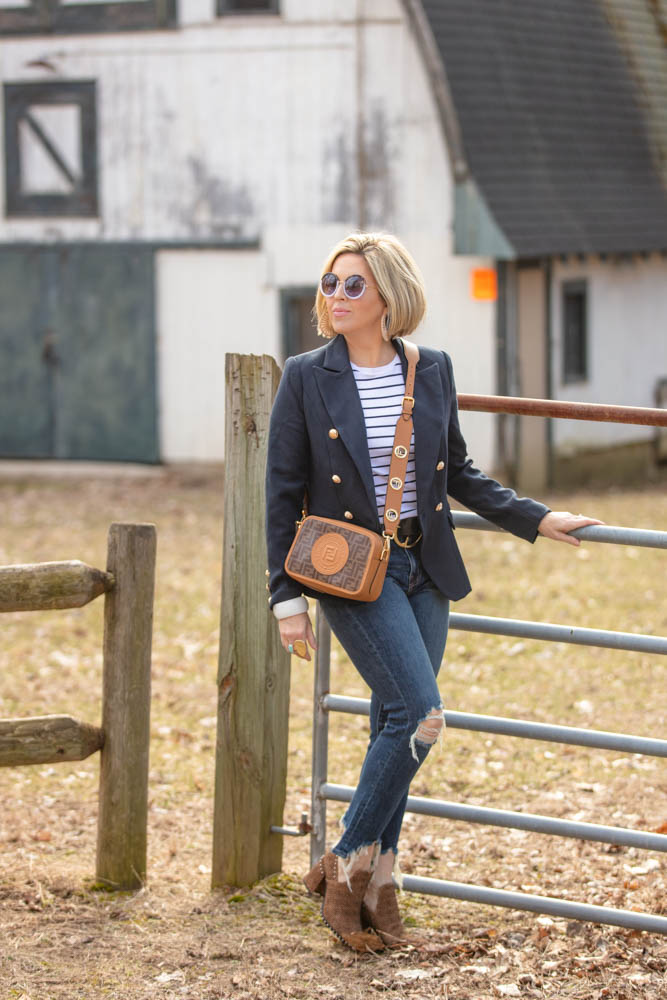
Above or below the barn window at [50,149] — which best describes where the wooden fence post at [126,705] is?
below

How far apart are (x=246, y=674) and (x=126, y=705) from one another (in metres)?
0.41

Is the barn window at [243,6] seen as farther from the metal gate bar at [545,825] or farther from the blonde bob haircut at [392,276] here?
the metal gate bar at [545,825]

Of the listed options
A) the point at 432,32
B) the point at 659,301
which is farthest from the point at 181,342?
the point at 659,301

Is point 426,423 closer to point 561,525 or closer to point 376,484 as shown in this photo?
point 376,484

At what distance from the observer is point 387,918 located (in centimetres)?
428

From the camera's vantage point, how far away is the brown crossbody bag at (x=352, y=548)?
12.6 feet

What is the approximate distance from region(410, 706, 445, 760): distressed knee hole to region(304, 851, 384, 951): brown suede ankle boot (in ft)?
1.67

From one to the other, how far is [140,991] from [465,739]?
3.07 metres

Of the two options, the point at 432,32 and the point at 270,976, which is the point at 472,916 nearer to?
the point at 270,976

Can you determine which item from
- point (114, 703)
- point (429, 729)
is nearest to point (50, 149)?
point (114, 703)

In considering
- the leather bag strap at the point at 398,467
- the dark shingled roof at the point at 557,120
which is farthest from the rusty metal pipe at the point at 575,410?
the dark shingled roof at the point at 557,120

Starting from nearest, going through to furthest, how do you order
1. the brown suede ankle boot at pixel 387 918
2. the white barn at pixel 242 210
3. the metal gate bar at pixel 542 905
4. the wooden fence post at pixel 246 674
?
the metal gate bar at pixel 542 905 < the brown suede ankle boot at pixel 387 918 < the wooden fence post at pixel 246 674 < the white barn at pixel 242 210

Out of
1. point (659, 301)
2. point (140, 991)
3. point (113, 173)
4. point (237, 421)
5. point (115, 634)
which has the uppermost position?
point (113, 173)

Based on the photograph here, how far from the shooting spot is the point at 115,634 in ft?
15.4
